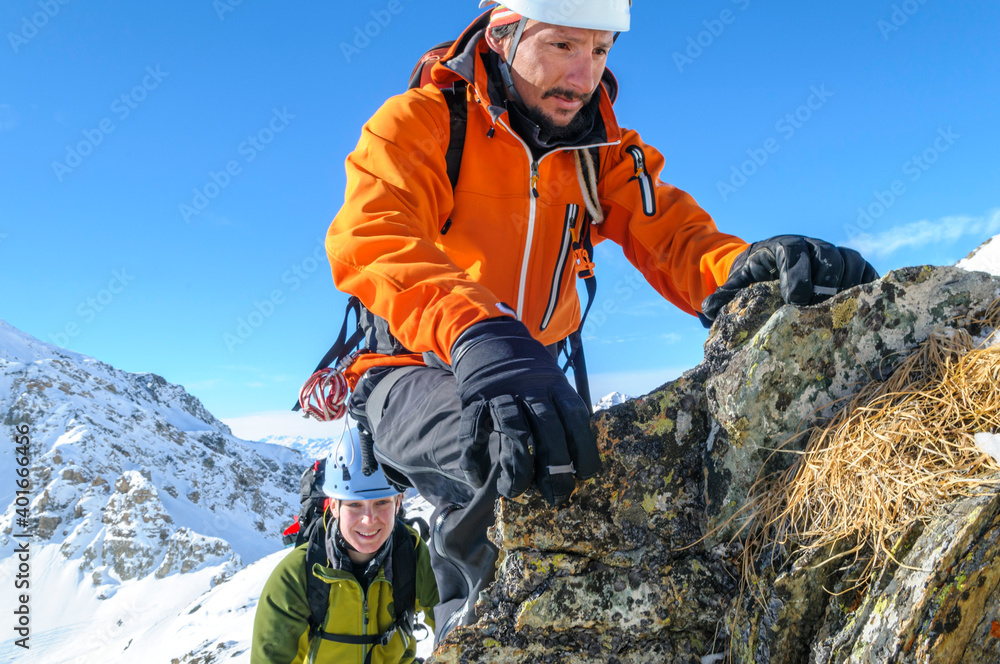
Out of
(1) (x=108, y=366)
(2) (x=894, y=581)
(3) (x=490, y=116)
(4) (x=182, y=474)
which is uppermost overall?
(1) (x=108, y=366)

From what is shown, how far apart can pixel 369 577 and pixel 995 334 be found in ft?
19.0

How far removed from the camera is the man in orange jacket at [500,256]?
77.8 inches

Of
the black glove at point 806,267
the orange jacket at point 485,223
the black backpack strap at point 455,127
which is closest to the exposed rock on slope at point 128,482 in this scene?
the orange jacket at point 485,223

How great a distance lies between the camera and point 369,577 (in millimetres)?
6227

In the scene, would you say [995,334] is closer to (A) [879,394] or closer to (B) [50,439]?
(A) [879,394]

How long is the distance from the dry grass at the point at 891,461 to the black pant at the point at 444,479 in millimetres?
955

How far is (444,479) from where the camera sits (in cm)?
264

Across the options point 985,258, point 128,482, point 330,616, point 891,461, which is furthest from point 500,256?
point 128,482

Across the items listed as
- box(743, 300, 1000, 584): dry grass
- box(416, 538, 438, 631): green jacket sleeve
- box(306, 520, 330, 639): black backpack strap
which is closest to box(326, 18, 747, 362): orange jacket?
box(743, 300, 1000, 584): dry grass

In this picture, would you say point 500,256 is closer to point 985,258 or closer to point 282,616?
point 282,616

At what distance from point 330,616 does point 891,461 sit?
5.61 m

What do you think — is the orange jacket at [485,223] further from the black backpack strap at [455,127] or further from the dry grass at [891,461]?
the dry grass at [891,461]

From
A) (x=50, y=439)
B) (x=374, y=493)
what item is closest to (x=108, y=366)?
(x=50, y=439)

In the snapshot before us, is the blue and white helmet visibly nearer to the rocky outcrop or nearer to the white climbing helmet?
the rocky outcrop
